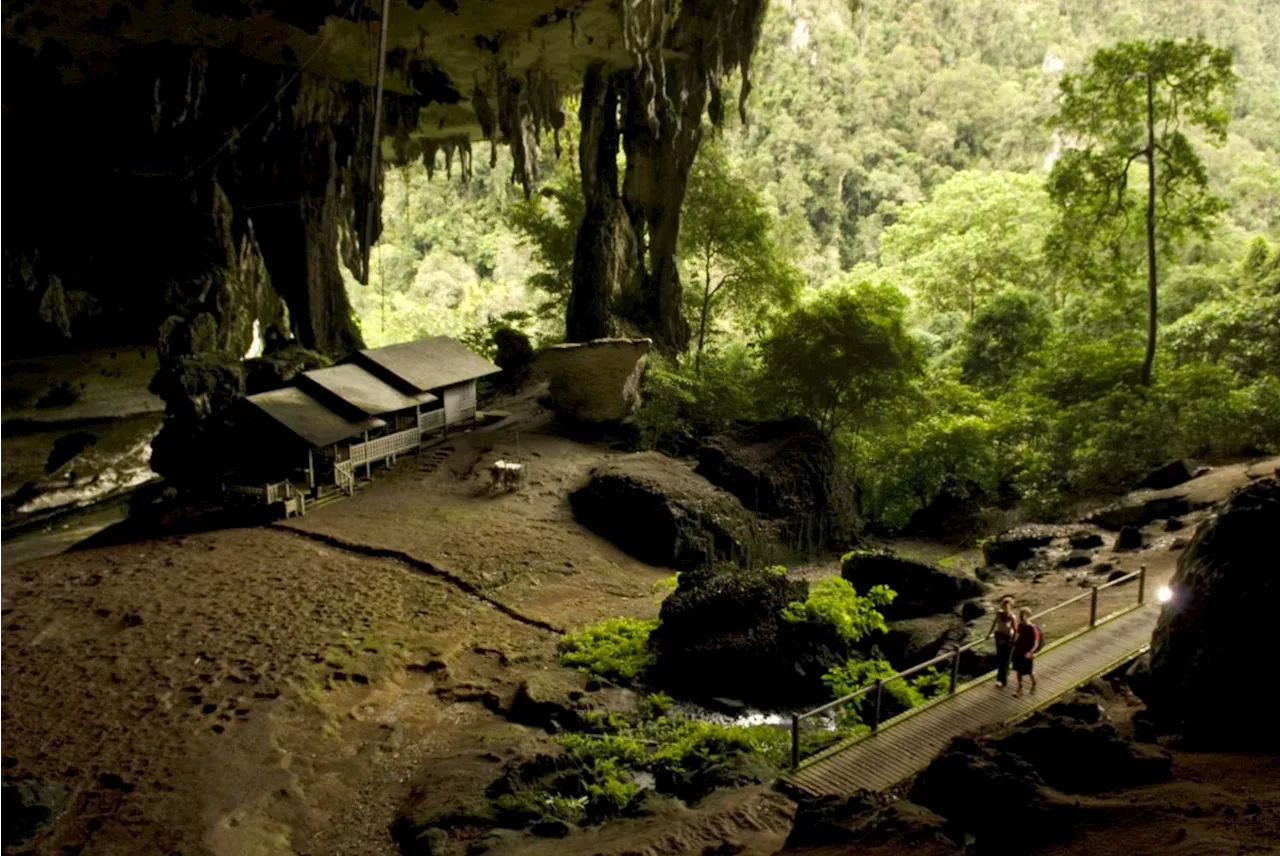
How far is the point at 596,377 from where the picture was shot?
25422 mm

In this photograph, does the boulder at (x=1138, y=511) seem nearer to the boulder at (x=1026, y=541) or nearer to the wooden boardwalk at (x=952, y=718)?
the boulder at (x=1026, y=541)

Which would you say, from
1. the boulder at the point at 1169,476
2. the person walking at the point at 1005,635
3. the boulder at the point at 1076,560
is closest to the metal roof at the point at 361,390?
the person walking at the point at 1005,635

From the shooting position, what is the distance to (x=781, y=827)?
806 cm

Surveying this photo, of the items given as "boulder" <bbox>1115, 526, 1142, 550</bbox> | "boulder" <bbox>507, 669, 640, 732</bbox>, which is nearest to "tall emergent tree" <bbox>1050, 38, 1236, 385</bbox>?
"boulder" <bbox>1115, 526, 1142, 550</bbox>

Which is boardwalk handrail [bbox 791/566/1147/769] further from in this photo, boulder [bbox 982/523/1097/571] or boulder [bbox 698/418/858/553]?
boulder [bbox 698/418/858/553]

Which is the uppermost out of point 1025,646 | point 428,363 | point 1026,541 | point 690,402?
point 428,363

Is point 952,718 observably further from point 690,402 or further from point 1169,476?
point 690,402

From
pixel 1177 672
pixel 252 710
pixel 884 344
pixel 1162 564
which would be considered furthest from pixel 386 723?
pixel 884 344

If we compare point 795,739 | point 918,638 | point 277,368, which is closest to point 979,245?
point 918,638

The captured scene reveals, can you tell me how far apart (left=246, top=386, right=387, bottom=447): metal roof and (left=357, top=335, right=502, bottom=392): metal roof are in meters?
2.40

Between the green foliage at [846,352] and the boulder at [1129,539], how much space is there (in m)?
6.92

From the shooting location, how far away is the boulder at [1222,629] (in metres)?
7.66

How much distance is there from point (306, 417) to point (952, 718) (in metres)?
15.5

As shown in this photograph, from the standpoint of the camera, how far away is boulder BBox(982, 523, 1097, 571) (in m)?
19.0
